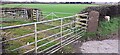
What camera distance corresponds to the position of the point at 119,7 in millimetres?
13734

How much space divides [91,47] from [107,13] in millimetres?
6363

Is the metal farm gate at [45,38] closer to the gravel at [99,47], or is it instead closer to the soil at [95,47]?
the soil at [95,47]

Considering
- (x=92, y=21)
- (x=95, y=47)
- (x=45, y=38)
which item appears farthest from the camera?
(x=92, y=21)

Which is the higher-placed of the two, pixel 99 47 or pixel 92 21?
pixel 92 21

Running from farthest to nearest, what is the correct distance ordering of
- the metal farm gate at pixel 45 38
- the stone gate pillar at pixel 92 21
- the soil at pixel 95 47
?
the stone gate pillar at pixel 92 21 < the soil at pixel 95 47 < the metal farm gate at pixel 45 38

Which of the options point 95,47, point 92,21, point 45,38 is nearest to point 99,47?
point 95,47

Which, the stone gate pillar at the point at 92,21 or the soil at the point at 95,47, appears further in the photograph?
the stone gate pillar at the point at 92,21

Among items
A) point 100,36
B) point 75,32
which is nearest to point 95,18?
point 100,36

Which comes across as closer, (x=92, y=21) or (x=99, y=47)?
(x=99, y=47)

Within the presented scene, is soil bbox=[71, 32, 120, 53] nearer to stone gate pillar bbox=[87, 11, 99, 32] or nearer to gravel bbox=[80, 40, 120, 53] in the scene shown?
gravel bbox=[80, 40, 120, 53]

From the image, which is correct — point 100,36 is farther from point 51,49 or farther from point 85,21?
point 51,49

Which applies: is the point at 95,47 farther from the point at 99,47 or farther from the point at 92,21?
the point at 92,21

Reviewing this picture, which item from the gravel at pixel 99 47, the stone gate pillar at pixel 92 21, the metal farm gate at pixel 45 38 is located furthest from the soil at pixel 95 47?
the stone gate pillar at pixel 92 21

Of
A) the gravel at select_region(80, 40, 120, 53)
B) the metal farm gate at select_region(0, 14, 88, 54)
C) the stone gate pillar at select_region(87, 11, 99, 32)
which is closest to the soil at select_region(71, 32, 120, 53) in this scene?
the gravel at select_region(80, 40, 120, 53)
